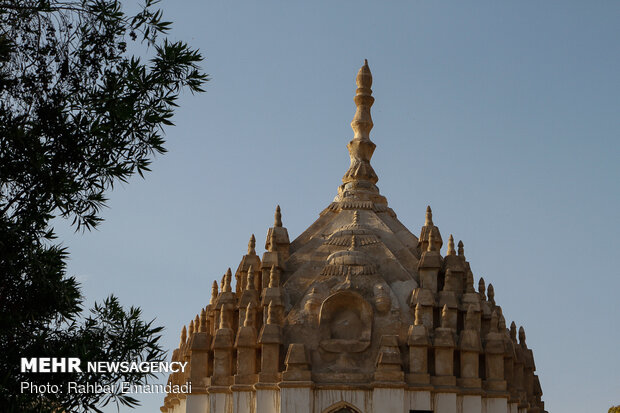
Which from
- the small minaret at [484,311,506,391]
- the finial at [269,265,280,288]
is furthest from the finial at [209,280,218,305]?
the small minaret at [484,311,506,391]

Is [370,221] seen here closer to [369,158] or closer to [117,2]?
[369,158]

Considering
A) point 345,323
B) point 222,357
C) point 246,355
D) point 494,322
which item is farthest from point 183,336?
point 494,322

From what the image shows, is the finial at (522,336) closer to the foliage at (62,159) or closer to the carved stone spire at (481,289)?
the carved stone spire at (481,289)

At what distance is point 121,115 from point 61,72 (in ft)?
3.67

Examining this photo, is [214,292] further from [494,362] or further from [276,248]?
[494,362]

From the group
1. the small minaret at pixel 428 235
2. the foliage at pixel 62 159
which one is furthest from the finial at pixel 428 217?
the foliage at pixel 62 159

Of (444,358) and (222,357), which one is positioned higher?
(222,357)

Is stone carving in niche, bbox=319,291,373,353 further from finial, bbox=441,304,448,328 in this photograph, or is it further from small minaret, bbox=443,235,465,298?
small minaret, bbox=443,235,465,298

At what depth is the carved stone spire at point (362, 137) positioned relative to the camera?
31.1 meters

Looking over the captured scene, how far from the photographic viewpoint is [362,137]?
31750mm

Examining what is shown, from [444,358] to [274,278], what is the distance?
15.7 ft

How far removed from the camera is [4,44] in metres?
15.5

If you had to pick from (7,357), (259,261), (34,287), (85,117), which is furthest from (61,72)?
(259,261)

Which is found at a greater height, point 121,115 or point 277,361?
point 121,115
